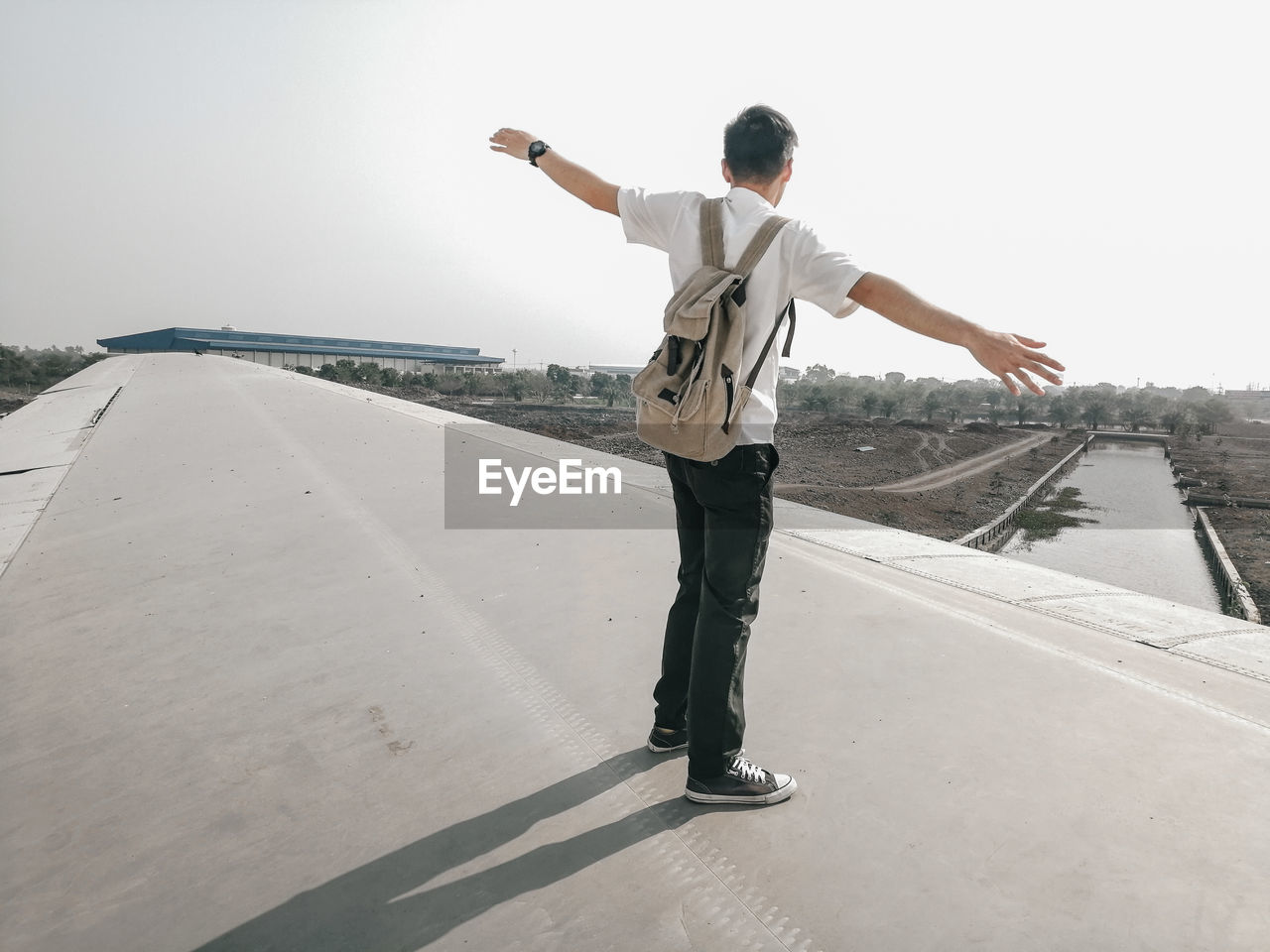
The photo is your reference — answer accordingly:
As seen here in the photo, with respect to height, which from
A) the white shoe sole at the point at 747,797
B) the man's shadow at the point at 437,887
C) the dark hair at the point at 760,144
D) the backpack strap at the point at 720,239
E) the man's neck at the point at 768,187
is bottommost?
the man's shadow at the point at 437,887

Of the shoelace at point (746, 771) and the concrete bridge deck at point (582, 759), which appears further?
the shoelace at point (746, 771)

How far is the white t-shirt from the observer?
1746 mm

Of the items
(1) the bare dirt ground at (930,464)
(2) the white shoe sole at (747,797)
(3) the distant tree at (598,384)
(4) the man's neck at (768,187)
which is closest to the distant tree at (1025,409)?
(1) the bare dirt ground at (930,464)

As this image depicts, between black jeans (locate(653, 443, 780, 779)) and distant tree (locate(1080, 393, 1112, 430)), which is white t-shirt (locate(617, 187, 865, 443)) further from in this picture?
distant tree (locate(1080, 393, 1112, 430))

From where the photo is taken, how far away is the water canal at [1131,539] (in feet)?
93.6

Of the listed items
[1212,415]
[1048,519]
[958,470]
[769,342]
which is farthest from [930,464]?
[769,342]

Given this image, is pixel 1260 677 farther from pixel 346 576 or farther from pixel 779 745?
pixel 346 576

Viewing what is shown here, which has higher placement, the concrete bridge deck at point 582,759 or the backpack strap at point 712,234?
the backpack strap at point 712,234

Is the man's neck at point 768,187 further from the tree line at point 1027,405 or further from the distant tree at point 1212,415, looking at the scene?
the distant tree at point 1212,415

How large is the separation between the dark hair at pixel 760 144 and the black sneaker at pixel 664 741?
5.36 ft

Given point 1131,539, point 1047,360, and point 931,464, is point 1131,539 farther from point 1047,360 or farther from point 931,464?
point 1047,360

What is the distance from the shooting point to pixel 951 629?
2961mm

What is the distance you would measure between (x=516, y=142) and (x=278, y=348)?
86.9 metres

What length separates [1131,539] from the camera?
3578 cm
